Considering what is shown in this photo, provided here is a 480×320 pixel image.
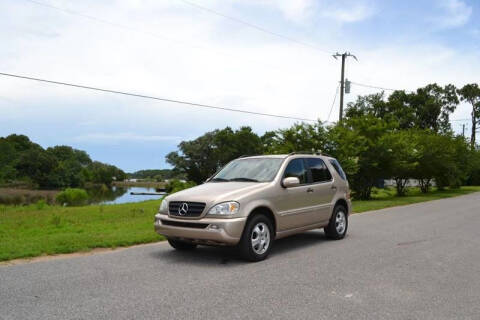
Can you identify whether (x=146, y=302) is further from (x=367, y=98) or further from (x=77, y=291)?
(x=367, y=98)

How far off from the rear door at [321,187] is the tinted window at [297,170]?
0.21m

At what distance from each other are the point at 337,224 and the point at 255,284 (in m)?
4.37

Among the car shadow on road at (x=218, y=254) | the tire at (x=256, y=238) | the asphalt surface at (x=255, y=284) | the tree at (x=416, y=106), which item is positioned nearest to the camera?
the asphalt surface at (x=255, y=284)

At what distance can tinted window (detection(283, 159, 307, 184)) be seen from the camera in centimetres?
825

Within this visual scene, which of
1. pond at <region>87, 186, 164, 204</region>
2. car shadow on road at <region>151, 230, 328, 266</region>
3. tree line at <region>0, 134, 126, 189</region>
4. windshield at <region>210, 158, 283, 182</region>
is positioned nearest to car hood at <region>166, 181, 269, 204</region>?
windshield at <region>210, 158, 283, 182</region>

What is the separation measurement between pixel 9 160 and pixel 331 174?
344ft

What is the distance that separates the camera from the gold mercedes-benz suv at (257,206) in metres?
6.81

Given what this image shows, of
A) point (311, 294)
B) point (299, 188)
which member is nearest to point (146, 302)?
point (311, 294)

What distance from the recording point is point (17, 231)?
11469mm

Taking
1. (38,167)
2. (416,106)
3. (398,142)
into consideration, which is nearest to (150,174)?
(38,167)

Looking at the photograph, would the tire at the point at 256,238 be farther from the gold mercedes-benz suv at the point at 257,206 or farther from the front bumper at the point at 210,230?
the front bumper at the point at 210,230

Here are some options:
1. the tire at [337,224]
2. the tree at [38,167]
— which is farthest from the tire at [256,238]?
the tree at [38,167]

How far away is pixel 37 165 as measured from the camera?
10081cm

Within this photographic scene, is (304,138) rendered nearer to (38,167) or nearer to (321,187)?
(321,187)
